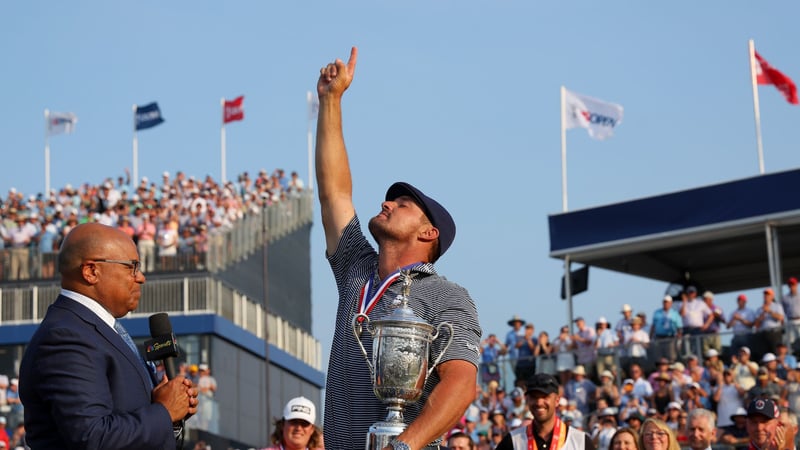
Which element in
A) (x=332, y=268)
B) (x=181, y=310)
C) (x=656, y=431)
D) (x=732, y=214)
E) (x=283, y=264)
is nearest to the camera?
(x=332, y=268)

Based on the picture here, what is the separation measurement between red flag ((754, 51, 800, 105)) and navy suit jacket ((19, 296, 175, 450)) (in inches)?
814

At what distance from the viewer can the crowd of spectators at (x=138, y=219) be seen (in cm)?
3272

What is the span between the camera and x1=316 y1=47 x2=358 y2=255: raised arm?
555 cm

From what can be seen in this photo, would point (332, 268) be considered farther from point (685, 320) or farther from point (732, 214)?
point (732, 214)

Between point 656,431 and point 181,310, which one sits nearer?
point 656,431

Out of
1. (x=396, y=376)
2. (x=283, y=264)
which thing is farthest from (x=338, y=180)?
(x=283, y=264)

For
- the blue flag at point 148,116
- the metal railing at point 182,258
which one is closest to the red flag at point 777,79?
the metal railing at point 182,258

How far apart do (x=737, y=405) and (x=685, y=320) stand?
9.99ft

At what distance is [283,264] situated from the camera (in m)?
41.2

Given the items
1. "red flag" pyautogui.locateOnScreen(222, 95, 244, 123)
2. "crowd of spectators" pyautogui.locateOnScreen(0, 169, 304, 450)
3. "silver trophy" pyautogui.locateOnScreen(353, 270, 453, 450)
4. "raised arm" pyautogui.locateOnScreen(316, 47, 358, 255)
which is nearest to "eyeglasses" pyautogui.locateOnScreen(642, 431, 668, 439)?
"raised arm" pyautogui.locateOnScreen(316, 47, 358, 255)

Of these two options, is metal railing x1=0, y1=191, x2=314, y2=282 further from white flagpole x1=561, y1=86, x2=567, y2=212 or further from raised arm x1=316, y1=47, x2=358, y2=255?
raised arm x1=316, y1=47, x2=358, y2=255

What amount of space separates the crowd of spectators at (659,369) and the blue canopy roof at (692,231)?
1926mm

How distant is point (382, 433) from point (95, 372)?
3.23ft

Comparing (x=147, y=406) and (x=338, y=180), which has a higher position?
(x=338, y=180)
